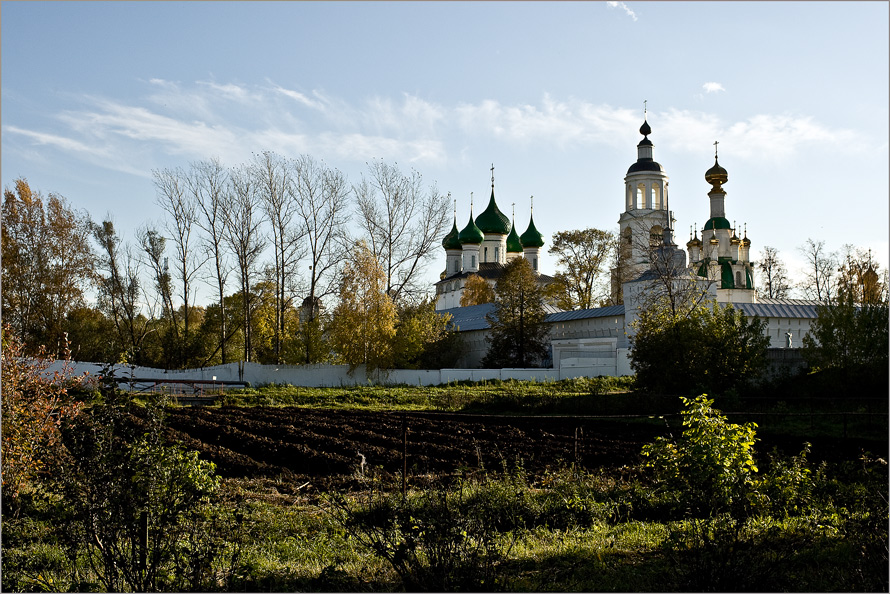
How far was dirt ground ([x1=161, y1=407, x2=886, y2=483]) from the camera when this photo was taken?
12.0 metres

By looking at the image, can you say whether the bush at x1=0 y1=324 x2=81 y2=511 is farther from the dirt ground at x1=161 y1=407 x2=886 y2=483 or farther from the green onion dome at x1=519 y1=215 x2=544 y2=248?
the green onion dome at x1=519 y1=215 x2=544 y2=248

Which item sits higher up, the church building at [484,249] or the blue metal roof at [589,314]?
the church building at [484,249]

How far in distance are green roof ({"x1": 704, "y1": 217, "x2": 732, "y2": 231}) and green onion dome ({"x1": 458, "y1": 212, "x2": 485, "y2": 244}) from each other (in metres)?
19.2

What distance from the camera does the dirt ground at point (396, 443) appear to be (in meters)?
12.0

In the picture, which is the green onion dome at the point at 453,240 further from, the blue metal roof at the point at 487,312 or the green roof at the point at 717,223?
the green roof at the point at 717,223

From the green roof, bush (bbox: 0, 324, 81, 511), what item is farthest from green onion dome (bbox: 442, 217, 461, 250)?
bush (bbox: 0, 324, 81, 511)

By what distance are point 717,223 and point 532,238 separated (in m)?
19.8

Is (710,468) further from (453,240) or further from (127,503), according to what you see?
(453,240)

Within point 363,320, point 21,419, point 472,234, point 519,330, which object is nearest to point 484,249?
point 472,234

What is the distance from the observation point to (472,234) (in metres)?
62.5

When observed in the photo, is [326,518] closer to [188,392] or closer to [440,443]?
[440,443]

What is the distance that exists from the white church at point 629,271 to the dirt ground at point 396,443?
13.0m

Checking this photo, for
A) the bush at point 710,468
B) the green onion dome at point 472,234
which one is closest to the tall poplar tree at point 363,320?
the bush at point 710,468

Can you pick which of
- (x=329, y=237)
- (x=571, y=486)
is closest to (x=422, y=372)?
(x=329, y=237)
